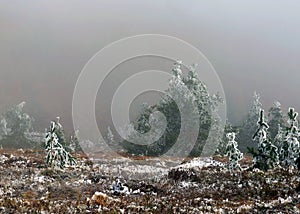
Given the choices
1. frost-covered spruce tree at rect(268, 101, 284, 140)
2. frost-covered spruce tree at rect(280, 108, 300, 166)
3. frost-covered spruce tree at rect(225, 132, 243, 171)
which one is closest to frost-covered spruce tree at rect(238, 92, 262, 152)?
frost-covered spruce tree at rect(268, 101, 284, 140)

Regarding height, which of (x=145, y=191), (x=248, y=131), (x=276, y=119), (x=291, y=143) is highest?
(x=276, y=119)

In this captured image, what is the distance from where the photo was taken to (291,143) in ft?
102

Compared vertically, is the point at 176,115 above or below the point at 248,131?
above

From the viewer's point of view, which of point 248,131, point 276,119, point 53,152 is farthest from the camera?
point 248,131

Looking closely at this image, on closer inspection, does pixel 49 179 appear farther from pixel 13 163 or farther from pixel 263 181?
pixel 263 181

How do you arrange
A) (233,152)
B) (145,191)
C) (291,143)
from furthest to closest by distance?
1. (233,152)
2. (291,143)
3. (145,191)

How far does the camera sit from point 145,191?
27641mm

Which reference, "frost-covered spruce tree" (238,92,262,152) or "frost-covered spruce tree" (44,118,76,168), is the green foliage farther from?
"frost-covered spruce tree" (44,118,76,168)

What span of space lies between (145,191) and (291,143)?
11783 mm

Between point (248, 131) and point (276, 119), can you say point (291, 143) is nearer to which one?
point (276, 119)

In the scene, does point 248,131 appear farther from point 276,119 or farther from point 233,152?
point 233,152

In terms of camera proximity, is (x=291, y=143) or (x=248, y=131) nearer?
(x=291, y=143)

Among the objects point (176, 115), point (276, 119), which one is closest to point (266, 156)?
point (176, 115)

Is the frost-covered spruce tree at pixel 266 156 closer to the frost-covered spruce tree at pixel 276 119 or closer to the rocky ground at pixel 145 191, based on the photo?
the rocky ground at pixel 145 191
